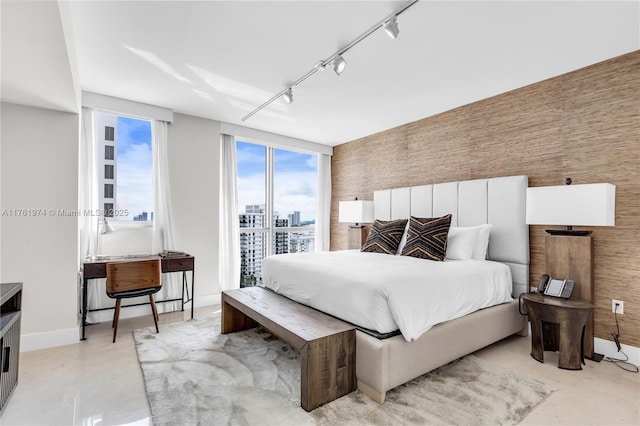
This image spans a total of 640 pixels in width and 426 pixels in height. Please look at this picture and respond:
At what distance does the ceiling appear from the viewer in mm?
2010

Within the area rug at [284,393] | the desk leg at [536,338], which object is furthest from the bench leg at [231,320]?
the desk leg at [536,338]

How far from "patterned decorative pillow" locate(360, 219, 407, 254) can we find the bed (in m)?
0.43

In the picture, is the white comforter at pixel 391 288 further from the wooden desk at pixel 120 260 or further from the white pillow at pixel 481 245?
the wooden desk at pixel 120 260

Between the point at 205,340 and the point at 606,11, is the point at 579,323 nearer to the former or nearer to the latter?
the point at 606,11

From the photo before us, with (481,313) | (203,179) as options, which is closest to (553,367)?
(481,313)

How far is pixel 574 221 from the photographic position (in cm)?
247

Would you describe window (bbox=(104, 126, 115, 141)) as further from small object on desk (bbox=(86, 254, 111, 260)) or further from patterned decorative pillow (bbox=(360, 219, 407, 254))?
patterned decorative pillow (bbox=(360, 219, 407, 254))

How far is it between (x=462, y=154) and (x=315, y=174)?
2.73m

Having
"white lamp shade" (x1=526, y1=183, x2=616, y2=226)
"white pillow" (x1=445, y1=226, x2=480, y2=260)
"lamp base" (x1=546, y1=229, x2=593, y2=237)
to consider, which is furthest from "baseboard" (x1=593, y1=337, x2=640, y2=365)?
"white pillow" (x1=445, y1=226, x2=480, y2=260)

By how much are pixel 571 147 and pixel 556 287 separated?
1284mm

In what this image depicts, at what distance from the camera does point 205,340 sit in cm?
296

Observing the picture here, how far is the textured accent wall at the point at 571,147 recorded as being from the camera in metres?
2.54

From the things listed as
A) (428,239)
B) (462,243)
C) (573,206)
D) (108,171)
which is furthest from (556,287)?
(108,171)

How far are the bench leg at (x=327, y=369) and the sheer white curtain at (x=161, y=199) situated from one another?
8.92 ft
